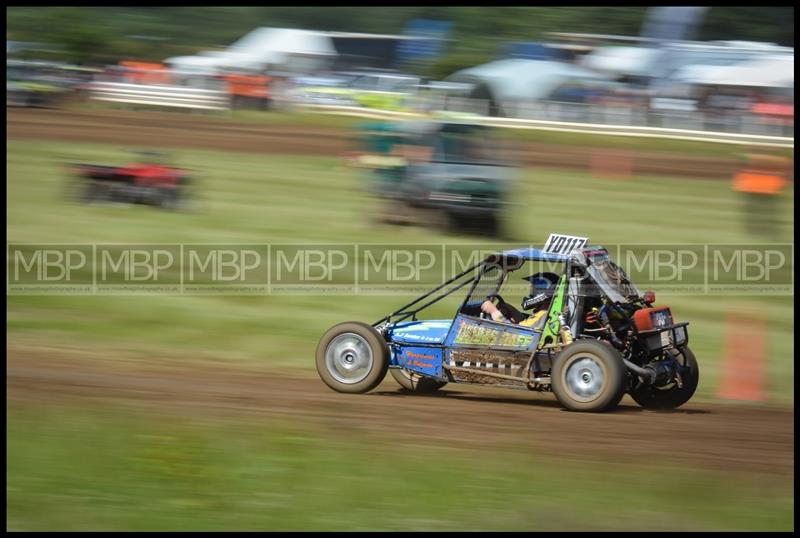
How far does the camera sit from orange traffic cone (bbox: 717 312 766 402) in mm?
9969

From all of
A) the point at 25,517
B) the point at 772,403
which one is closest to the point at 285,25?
the point at 772,403

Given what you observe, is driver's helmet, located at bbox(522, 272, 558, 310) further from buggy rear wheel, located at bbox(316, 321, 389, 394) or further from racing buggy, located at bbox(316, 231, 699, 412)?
buggy rear wheel, located at bbox(316, 321, 389, 394)

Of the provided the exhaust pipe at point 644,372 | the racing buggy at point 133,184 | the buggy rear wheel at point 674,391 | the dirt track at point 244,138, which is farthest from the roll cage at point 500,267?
the dirt track at point 244,138

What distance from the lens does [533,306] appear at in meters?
8.74

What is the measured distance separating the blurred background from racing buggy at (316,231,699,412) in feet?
1.01

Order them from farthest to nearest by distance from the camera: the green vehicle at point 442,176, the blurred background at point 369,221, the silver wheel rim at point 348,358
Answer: the green vehicle at point 442,176 → the silver wheel rim at point 348,358 → the blurred background at point 369,221

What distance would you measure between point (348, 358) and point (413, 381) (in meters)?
0.72

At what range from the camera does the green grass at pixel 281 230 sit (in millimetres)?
11711

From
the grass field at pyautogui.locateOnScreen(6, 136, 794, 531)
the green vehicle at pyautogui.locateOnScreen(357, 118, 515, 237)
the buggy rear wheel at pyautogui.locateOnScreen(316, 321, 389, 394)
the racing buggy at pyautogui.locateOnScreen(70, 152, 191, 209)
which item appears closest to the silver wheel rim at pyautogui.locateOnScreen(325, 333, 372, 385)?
the buggy rear wheel at pyautogui.locateOnScreen(316, 321, 389, 394)

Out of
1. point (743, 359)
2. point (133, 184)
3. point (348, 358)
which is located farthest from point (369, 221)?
point (348, 358)

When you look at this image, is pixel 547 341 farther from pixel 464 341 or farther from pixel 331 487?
pixel 331 487

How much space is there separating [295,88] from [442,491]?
24731mm

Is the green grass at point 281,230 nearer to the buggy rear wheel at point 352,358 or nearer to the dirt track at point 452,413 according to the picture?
the dirt track at point 452,413

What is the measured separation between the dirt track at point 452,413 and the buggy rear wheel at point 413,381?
11cm
